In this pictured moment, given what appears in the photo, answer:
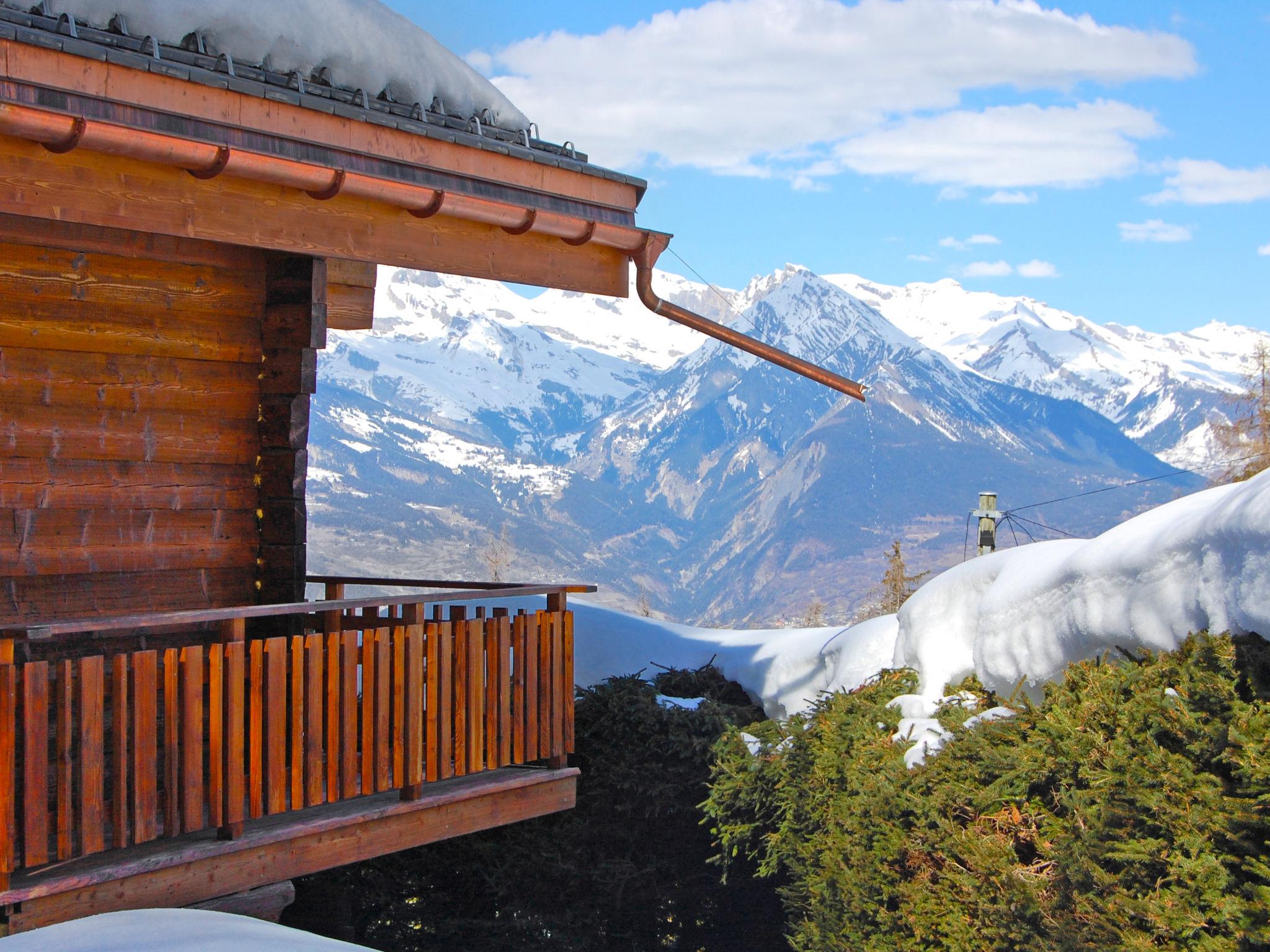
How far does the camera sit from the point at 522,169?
23.3 ft

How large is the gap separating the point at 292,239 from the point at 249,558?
6.71 ft

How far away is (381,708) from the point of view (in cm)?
643

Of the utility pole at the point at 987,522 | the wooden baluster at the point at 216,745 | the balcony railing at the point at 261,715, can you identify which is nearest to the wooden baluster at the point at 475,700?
the balcony railing at the point at 261,715

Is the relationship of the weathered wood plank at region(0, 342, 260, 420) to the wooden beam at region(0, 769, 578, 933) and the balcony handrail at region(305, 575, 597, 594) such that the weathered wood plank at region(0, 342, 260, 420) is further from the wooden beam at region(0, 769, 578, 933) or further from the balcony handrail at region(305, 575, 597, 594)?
the wooden beam at region(0, 769, 578, 933)

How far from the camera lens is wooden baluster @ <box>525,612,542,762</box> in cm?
725

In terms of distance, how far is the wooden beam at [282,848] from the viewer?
5152mm

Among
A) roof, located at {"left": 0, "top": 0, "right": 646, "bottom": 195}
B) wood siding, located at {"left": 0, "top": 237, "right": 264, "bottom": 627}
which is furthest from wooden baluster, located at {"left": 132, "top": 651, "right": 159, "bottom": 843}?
roof, located at {"left": 0, "top": 0, "right": 646, "bottom": 195}

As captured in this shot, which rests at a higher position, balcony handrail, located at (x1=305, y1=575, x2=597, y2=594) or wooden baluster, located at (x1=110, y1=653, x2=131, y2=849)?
balcony handrail, located at (x1=305, y1=575, x2=597, y2=594)

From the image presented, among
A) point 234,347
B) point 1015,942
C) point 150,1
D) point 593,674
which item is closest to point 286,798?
point 234,347

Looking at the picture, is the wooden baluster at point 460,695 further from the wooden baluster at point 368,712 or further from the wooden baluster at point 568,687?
the wooden baluster at point 568,687

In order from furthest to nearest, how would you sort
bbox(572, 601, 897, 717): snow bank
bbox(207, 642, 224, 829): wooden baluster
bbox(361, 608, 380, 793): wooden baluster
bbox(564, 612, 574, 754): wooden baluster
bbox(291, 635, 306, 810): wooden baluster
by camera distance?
1. bbox(572, 601, 897, 717): snow bank
2. bbox(564, 612, 574, 754): wooden baluster
3. bbox(361, 608, 380, 793): wooden baluster
4. bbox(291, 635, 306, 810): wooden baluster
5. bbox(207, 642, 224, 829): wooden baluster

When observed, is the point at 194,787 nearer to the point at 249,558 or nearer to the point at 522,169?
the point at 249,558

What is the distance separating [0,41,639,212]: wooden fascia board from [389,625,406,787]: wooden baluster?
7.82 feet

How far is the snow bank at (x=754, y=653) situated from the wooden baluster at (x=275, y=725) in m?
3.50
